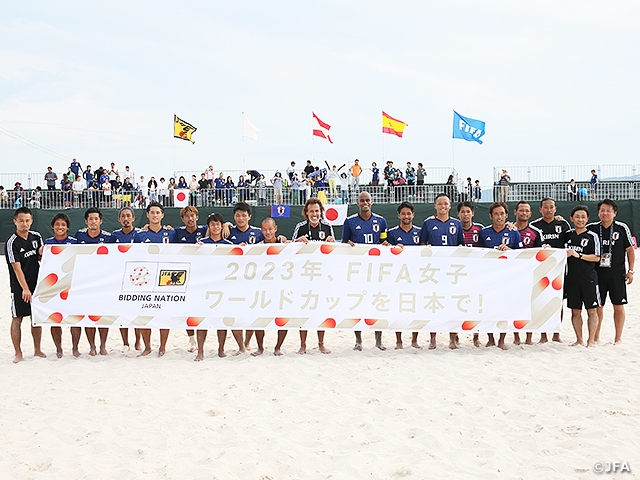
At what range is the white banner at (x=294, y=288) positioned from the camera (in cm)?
666

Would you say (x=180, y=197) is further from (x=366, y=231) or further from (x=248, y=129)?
(x=366, y=231)

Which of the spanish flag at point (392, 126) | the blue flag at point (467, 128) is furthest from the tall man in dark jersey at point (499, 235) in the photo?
the spanish flag at point (392, 126)

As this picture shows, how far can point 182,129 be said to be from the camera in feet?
87.2

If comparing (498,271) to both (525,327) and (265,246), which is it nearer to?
(525,327)

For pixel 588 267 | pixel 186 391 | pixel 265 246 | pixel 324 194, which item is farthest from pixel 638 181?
pixel 186 391

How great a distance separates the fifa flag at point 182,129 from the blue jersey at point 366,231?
68.4ft

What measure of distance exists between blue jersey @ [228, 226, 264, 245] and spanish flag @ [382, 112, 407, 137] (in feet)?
65.7

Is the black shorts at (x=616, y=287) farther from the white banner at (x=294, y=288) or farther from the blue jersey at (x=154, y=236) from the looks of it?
the blue jersey at (x=154, y=236)

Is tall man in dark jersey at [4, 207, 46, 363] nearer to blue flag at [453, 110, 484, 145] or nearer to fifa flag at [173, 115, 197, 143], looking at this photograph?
fifa flag at [173, 115, 197, 143]

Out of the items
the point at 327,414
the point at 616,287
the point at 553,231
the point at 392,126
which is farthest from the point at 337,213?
the point at 327,414

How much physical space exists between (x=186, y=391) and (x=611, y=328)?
5.90 meters

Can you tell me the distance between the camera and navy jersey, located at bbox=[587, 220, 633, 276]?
684cm

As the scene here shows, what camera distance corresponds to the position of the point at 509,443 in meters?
4.05

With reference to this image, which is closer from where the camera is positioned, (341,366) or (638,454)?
(638,454)
